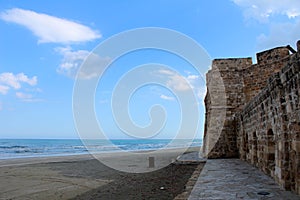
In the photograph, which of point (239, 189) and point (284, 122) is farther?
point (239, 189)

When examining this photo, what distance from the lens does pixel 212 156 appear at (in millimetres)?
12891

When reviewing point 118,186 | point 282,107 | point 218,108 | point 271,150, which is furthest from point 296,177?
point 218,108

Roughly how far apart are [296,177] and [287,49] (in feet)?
25.9

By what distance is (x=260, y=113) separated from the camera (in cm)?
708

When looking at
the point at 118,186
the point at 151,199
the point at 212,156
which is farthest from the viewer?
the point at 212,156

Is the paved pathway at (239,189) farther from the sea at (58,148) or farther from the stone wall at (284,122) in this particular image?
the sea at (58,148)

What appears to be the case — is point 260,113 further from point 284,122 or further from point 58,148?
point 58,148

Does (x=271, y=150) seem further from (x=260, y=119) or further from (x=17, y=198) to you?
(x=17, y=198)

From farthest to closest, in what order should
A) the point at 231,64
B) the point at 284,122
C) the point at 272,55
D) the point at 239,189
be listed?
the point at 231,64 < the point at 272,55 < the point at 239,189 < the point at 284,122

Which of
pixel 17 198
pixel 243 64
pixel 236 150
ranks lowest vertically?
pixel 17 198

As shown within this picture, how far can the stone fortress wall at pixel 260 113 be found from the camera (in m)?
4.46

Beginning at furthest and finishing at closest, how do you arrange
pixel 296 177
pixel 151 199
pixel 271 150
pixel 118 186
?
pixel 118 186, pixel 151 199, pixel 271 150, pixel 296 177

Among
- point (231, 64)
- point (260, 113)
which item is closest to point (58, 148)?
point (231, 64)

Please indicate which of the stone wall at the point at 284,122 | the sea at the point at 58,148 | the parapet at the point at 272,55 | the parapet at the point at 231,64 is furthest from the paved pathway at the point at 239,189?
the sea at the point at 58,148
